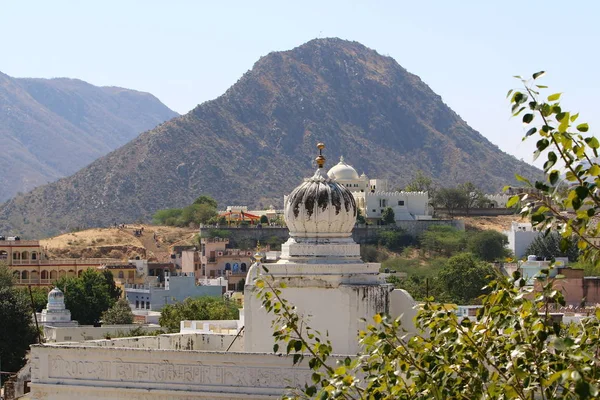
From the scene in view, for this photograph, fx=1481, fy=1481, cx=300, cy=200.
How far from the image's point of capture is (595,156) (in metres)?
11.3

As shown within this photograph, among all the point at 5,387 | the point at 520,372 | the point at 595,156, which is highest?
the point at 595,156

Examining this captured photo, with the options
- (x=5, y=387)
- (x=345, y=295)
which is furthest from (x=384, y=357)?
(x=5, y=387)

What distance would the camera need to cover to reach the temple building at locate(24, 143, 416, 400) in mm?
21453

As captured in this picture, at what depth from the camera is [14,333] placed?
1764 inches

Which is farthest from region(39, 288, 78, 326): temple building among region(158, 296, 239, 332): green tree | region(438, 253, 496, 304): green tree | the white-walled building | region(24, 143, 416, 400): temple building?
the white-walled building

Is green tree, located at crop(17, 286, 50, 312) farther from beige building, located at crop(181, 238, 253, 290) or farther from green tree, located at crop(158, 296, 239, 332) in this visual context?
beige building, located at crop(181, 238, 253, 290)

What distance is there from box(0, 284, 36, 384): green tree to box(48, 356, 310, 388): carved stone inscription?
67.2 feet

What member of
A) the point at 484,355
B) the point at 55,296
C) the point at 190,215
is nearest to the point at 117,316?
the point at 55,296

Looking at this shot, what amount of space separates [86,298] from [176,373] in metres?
42.4

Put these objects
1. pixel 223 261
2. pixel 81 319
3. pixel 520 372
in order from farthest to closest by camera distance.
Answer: pixel 223 261 → pixel 81 319 → pixel 520 372

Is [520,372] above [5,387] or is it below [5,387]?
above

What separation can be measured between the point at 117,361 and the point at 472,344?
10.9 metres

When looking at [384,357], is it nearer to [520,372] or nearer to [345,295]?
[520,372]

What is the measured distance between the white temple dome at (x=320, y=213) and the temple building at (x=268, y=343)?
0.02 meters
